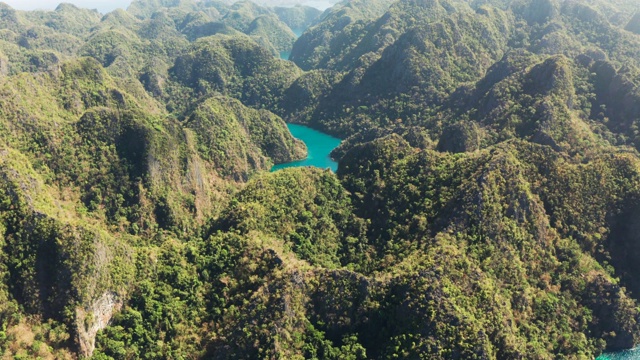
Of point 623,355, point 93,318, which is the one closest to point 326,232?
point 93,318

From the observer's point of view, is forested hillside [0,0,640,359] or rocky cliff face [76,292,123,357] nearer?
rocky cliff face [76,292,123,357]

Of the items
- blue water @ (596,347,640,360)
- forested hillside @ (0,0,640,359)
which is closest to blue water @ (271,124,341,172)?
forested hillside @ (0,0,640,359)

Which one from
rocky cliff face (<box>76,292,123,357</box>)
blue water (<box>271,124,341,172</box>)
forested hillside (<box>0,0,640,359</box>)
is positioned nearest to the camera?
rocky cliff face (<box>76,292,123,357</box>)

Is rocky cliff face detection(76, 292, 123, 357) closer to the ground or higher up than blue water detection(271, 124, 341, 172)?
higher up

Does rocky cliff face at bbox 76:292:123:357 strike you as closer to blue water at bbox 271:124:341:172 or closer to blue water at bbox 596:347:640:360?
blue water at bbox 596:347:640:360

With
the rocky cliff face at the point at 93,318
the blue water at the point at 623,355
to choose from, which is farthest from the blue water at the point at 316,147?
the blue water at the point at 623,355

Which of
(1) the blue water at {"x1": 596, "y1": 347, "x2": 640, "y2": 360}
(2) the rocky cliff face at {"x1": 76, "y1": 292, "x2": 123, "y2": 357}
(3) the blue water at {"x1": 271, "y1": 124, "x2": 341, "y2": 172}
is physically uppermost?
(1) the blue water at {"x1": 596, "y1": 347, "x2": 640, "y2": 360}

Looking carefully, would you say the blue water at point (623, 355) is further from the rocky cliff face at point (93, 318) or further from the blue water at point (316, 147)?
the blue water at point (316, 147)
